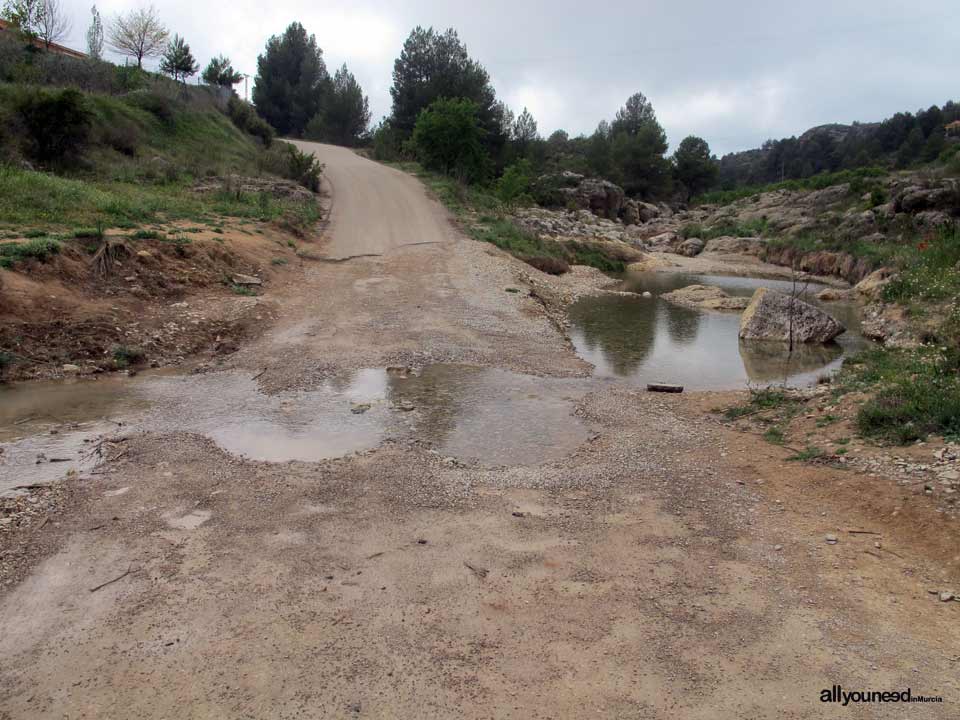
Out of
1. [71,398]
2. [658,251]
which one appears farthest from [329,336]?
[658,251]

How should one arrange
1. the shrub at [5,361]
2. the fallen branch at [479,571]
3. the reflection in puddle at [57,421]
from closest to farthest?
the fallen branch at [479,571]
the reflection in puddle at [57,421]
the shrub at [5,361]

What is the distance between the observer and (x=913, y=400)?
751cm

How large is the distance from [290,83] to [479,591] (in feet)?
219

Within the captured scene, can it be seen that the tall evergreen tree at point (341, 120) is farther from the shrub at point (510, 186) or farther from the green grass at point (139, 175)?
the shrub at point (510, 186)

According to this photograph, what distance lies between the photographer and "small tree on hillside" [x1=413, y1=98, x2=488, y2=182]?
34906 mm

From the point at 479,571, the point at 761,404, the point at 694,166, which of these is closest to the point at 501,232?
the point at 761,404

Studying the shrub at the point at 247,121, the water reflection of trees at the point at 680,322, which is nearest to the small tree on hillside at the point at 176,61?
the shrub at the point at 247,121

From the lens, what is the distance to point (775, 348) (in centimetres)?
1525

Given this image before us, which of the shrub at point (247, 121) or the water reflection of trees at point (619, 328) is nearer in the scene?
the water reflection of trees at point (619, 328)

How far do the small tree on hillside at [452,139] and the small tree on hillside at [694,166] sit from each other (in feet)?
135

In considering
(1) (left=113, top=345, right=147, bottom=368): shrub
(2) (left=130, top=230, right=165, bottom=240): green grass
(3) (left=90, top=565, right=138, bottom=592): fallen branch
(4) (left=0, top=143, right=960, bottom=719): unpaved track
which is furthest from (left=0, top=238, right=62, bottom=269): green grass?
(3) (left=90, top=565, right=138, bottom=592): fallen branch

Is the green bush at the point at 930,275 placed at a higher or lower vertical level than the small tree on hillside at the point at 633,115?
lower

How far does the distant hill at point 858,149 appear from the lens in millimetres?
63594

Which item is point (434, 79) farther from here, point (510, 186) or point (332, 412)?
point (332, 412)
